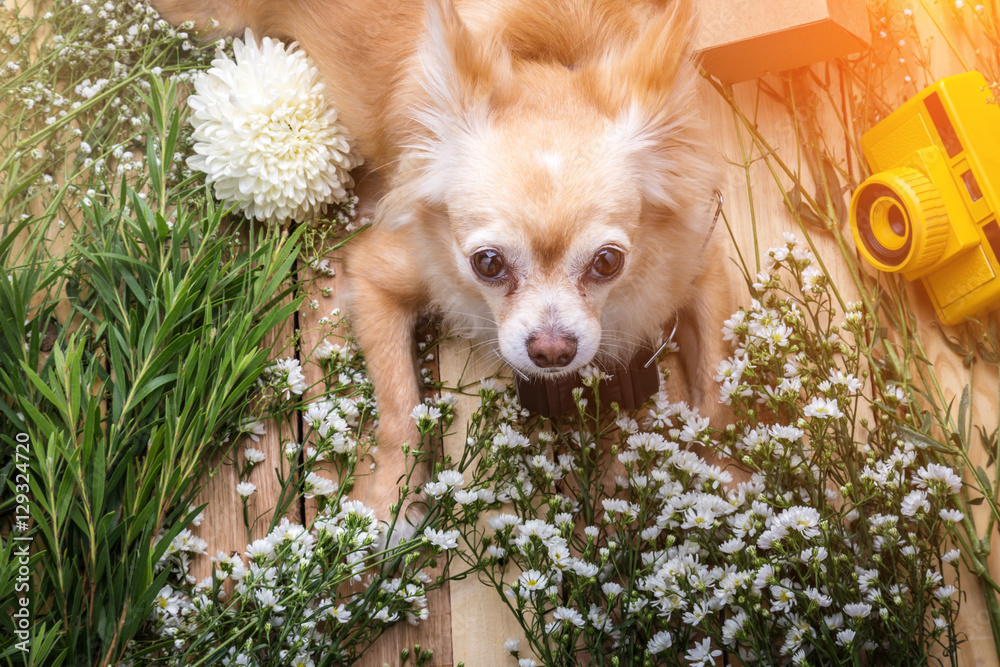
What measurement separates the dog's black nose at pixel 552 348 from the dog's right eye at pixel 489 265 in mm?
156

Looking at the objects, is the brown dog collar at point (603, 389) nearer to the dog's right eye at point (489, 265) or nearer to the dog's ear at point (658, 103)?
the dog's right eye at point (489, 265)

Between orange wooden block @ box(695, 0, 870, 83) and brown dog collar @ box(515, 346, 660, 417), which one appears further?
orange wooden block @ box(695, 0, 870, 83)

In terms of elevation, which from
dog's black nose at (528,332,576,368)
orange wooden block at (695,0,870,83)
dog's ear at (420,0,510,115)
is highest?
orange wooden block at (695,0,870,83)

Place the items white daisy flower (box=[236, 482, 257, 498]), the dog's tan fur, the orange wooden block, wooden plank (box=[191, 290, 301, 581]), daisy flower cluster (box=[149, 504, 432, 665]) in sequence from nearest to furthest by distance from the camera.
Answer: daisy flower cluster (box=[149, 504, 432, 665])
the dog's tan fur
white daisy flower (box=[236, 482, 257, 498])
wooden plank (box=[191, 290, 301, 581])
the orange wooden block

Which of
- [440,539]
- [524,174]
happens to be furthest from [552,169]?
[440,539]

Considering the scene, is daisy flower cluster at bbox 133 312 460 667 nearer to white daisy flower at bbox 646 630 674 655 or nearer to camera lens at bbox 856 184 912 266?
white daisy flower at bbox 646 630 674 655

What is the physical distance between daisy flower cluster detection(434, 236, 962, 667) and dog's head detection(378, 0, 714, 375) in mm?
291

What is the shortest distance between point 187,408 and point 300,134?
75 cm

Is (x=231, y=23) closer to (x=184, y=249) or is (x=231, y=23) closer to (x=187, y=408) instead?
(x=184, y=249)

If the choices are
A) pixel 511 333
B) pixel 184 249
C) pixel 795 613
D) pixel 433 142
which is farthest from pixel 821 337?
pixel 184 249

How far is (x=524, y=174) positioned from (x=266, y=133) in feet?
2.42

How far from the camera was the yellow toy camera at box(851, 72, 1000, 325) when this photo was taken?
1640 mm

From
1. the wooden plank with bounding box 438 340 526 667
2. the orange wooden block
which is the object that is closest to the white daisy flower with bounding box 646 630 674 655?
the wooden plank with bounding box 438 340 526 667

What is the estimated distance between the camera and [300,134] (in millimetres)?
1699
